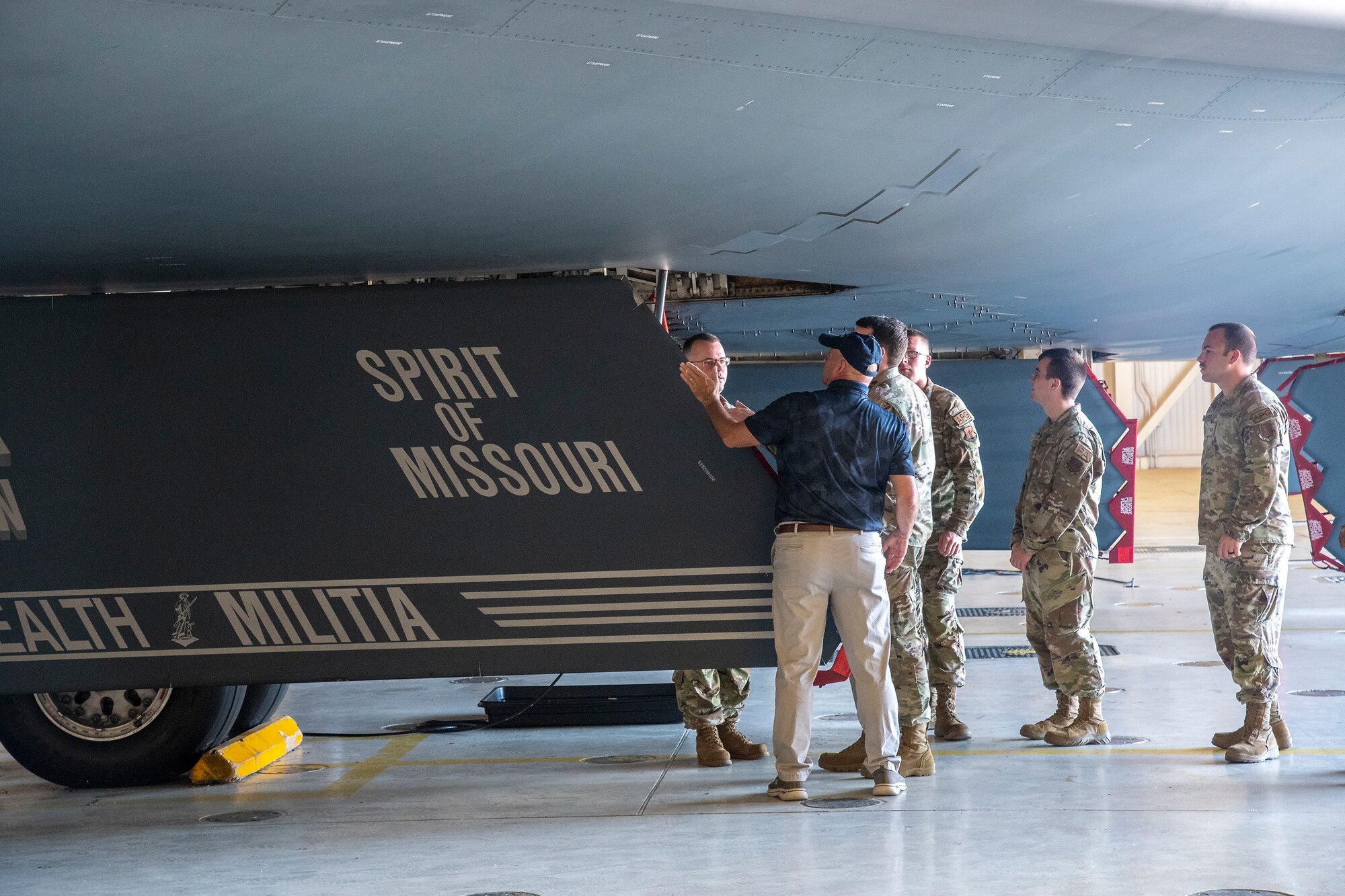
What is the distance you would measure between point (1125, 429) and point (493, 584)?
10345mm

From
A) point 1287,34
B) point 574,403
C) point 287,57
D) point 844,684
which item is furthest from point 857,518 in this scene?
point 844,684

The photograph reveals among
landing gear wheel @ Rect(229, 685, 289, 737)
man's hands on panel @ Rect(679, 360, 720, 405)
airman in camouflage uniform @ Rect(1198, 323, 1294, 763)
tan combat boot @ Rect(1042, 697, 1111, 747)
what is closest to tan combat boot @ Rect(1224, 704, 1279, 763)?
airman in camouflage uniform @ Rect(1198, 323, 1294, 763)

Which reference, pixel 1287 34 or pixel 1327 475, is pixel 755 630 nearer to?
pixel 1287 34

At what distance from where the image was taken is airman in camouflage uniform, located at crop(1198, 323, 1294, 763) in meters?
5.43

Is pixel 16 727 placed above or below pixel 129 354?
below

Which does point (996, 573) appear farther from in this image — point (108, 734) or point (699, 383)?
point (108, 734)

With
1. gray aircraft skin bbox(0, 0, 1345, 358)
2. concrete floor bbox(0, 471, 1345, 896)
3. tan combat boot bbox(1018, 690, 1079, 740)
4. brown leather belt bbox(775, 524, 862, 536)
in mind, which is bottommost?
concrete floor bbox(0, 471, 1345, 896)

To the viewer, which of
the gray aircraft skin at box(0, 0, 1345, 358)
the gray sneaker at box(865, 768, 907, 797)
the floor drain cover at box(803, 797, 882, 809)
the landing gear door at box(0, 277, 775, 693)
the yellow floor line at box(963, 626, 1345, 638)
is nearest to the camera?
the gray aircraft skin at box(0, 0, 1345, 358)

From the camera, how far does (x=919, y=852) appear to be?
4219 mm

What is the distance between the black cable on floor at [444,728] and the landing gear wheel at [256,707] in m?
0.40

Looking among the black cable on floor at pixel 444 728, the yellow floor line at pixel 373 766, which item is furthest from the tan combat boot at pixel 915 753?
the yellow floor line at pixel 373 766

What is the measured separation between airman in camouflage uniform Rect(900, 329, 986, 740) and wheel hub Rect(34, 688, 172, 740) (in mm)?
3835

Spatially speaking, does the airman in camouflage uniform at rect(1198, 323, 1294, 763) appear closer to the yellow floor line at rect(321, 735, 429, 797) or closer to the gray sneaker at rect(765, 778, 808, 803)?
the gray sneaker at rect(765, 778, 808, 803)

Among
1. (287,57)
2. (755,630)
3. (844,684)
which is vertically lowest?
(844,684)
